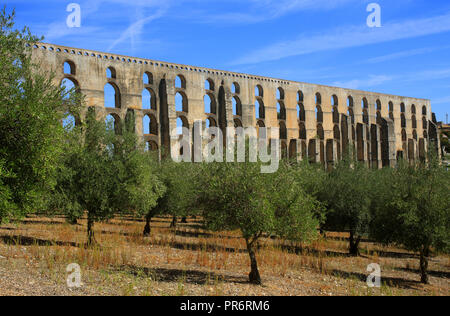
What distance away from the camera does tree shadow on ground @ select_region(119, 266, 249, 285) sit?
11.8 m

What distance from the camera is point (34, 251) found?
43.5 ft

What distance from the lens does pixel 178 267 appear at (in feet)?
45.4

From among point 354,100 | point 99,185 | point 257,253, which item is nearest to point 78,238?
point 99,185

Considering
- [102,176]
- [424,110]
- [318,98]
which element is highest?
[424,110]

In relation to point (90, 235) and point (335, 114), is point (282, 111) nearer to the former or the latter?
point (335, 114)

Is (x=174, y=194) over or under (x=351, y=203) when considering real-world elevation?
over

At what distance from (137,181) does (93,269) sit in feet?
15.4

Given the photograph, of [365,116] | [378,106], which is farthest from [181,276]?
[378,106]

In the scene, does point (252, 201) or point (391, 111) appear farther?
point (391, 111)

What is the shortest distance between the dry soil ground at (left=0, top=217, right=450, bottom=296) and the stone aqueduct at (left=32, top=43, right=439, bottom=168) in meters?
8.40

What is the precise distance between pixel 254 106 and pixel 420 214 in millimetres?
25676

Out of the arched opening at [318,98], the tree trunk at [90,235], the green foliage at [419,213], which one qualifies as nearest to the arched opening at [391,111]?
the arched opening at [318,98]

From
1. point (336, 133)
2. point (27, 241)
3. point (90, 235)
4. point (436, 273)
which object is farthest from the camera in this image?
point (336, 133)

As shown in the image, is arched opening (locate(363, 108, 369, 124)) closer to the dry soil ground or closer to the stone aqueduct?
the stone aqueduct
